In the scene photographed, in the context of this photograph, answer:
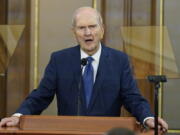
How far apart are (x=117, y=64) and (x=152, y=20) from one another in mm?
1988

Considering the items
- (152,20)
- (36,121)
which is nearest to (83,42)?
(36,121)

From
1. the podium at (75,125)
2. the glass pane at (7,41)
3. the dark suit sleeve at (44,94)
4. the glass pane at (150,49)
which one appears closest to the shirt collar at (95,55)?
the dark suit sleeve at (44,94)

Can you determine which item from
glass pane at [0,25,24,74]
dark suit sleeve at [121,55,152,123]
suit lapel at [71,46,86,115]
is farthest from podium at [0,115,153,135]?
glass pane at [0,25,24,74]

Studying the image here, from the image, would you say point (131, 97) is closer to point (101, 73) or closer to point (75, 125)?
point (101, 73)

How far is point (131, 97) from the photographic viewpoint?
119 inches

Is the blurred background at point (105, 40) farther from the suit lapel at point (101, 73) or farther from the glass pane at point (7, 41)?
the suit lapel at point (101, 73)

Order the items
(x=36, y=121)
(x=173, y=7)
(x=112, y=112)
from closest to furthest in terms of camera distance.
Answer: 1. (x=36, y=121)
2. (x=112, y=112)
3. (x=173, y=7)

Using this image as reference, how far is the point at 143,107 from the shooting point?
9.52ft

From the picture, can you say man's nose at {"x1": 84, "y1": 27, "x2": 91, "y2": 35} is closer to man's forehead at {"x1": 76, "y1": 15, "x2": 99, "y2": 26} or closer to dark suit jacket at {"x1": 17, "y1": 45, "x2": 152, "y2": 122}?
man's forehead at {"x1": 76, "y1": 15, "x2": 99, "y2": 26}

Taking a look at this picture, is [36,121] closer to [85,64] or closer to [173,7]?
[85,64]

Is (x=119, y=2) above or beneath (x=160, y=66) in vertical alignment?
above

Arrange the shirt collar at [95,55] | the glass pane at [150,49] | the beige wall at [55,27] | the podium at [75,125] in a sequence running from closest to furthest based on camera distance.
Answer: the podium at [75,125], the shirt collar at [95,55], the glass pane at [150,49], the beige wall at [55,27]

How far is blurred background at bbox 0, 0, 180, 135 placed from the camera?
4988 millimetres

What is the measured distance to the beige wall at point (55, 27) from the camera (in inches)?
203
